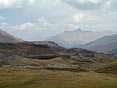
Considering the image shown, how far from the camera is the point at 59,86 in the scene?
351 ft

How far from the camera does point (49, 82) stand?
382 feet

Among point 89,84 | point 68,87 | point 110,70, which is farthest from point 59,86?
point 110,70

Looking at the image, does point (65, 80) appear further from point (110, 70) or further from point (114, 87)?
point (110, 70)

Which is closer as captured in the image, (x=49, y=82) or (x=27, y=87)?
(x=27, y=87)

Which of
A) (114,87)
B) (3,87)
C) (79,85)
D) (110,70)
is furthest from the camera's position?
(110,70)

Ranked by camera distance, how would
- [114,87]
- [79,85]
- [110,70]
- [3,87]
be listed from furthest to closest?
[110,70] → [3,87] → [79,85] → [114,87]

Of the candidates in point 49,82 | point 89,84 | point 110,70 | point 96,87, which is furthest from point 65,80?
point 110,70

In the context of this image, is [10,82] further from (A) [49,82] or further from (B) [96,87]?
(B) [96,87]

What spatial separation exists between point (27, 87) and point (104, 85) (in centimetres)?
2864

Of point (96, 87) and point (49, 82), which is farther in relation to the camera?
point (49, 82)

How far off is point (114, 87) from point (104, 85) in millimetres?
4491

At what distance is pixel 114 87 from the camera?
100m

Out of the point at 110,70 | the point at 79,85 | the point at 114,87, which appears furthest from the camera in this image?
the point at 110,70

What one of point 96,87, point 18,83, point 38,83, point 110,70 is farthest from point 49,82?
point 110,70
